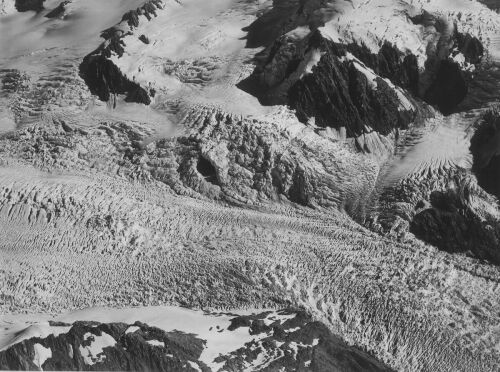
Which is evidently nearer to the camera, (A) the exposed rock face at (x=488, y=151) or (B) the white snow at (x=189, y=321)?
(B) the white snow at (x=189, y=321)

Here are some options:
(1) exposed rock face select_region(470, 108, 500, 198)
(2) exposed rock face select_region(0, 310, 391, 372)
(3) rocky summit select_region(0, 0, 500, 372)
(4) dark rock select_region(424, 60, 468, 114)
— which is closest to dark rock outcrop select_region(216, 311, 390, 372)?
(2) exposed rock face select_region(0, 310, 391, 372)

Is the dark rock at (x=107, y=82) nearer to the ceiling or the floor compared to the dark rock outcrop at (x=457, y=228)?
nearer to the ceiling

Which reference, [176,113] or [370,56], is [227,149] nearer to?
[176,113]

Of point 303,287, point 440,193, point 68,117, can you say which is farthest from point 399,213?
point 68,117

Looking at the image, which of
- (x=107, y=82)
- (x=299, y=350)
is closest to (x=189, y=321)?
(x=299, y=350)

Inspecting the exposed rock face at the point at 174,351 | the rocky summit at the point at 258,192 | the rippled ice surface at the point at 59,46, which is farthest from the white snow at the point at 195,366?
the rippled ice surface at the point at 59,46

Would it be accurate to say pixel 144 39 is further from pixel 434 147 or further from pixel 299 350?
pixel 299 350

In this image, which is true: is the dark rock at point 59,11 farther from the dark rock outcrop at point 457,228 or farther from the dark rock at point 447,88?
the dark rock outcrop at point 457,228
